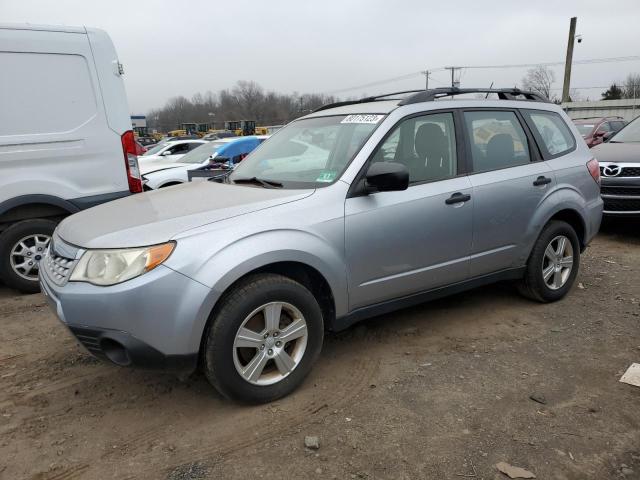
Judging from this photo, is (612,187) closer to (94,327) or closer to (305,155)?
(305,155)

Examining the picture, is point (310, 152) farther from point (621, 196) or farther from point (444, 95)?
point (621, 196)

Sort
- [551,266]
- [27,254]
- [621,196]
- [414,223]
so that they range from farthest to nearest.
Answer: [621,196] → [27,254] → [551,266] → [414,223]

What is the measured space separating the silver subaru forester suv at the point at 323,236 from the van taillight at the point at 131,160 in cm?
185

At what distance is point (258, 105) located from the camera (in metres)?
86.5

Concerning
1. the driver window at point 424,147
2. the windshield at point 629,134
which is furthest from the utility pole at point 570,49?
the driver window at point 424,147

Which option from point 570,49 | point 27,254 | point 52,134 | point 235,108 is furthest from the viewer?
point 235,108

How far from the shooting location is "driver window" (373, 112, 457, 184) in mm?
3467

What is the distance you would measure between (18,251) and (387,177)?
3.96 m

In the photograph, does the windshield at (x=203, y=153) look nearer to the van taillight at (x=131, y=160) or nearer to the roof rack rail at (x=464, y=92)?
the van taillight at (x=131, y=160)

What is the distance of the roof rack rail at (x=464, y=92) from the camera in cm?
368

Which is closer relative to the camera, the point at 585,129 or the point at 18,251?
the point at 18,251

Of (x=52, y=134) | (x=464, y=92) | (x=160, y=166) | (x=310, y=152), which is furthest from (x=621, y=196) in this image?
(x=160, y=166)

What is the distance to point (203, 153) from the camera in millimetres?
10258

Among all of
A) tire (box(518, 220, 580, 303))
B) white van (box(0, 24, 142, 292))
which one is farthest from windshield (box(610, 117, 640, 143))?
white van (box(0, 24, 142, 292))
